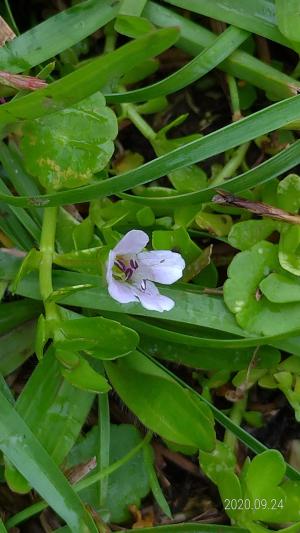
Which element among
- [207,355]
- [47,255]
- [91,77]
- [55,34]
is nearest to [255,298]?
[207,355]

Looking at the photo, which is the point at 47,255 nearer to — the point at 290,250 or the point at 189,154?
the point at 189,154

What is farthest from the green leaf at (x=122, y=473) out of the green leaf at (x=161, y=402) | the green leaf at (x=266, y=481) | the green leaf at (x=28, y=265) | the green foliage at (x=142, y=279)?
the green leaf at (x=28, y=265)

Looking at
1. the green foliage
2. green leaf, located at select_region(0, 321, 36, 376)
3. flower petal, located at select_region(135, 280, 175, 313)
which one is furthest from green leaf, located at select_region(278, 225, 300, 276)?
green leaf, located at select_region(0, 321, 36, 376)

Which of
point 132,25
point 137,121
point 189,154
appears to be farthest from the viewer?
point 137,121

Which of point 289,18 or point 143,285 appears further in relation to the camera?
point 289,18

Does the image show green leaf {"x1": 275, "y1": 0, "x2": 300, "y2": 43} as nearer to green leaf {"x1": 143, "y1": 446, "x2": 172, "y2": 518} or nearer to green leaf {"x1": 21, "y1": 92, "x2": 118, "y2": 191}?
green leaf {"x1": 21, "y1": 92, "x2": 118, "y2": 191}

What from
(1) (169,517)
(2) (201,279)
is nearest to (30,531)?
(1) (169,517)

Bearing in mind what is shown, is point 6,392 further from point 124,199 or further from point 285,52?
point 285,52
